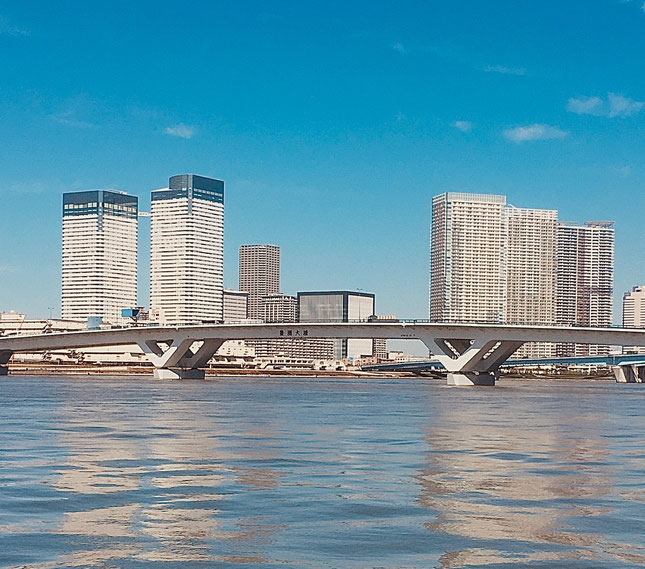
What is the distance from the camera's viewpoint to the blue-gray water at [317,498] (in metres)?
17.7

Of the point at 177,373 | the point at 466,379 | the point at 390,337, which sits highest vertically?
the point at 390,337

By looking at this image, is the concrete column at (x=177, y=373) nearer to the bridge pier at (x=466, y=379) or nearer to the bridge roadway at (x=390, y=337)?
the bridge roadway at (x=390, y=337)

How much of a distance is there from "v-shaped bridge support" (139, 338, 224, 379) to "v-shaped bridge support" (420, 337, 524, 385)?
36188 millimetres

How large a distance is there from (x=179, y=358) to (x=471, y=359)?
4829 centimetres

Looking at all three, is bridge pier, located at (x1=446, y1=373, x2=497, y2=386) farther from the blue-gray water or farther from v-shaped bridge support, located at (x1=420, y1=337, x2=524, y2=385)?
the blue-gray water

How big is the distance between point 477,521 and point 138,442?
20.9 m

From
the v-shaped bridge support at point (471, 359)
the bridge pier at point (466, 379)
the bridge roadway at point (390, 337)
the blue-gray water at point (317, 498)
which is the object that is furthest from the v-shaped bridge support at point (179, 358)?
the blue-gray water at point (317, 498)

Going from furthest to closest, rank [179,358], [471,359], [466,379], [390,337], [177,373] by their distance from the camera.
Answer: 1. [179,358]
2. [177,373]
3. [390,337]
4. [466,379]
5. [471,359]

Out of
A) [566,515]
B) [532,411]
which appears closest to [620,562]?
[566,515]

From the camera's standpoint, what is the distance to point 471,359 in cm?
15088

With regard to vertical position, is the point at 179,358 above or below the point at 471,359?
below

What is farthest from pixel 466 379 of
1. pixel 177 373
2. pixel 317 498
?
pixel 317 498

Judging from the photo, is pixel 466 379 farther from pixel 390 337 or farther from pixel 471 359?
pixel 390 337

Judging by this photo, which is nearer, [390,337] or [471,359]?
[471,359]
